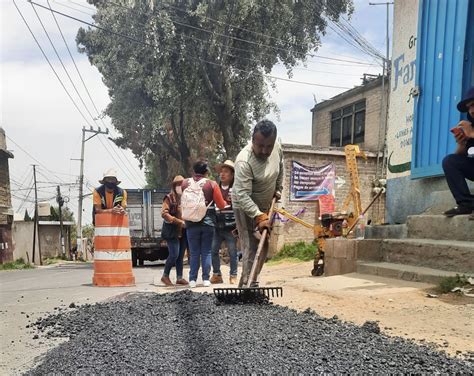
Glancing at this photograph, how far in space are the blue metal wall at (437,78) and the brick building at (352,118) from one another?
946 centimetres

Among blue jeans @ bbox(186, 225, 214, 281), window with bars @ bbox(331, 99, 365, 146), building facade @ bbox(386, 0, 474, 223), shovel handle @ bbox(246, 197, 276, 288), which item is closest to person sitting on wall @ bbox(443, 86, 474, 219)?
building facade @ bbox(386, 0, 474, 223)

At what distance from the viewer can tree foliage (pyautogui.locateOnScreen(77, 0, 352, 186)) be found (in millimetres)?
14922

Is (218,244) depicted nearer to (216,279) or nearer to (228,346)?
(216,279)

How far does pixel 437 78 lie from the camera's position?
6.12 m

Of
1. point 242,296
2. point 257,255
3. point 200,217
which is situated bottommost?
point 242,296

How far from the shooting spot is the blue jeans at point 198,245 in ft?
18.6

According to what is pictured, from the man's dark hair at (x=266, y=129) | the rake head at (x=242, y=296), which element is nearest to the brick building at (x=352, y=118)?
the man's dark hair at (x=266, y=129)

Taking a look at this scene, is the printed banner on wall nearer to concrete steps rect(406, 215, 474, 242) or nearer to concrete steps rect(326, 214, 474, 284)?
concrete steps rect(326, 214, 474, 284)

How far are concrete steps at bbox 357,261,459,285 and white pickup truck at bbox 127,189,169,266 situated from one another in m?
11.3

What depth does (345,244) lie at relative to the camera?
6.70 metres

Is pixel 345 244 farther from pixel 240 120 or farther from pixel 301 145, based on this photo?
pixel 240 120

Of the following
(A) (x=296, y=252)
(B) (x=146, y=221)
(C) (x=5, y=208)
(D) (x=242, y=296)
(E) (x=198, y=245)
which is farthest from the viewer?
(C) (x=5, y=208)

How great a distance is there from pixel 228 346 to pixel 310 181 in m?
11.7

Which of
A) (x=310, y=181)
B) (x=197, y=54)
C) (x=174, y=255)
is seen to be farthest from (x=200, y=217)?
(x=197, y=54)
